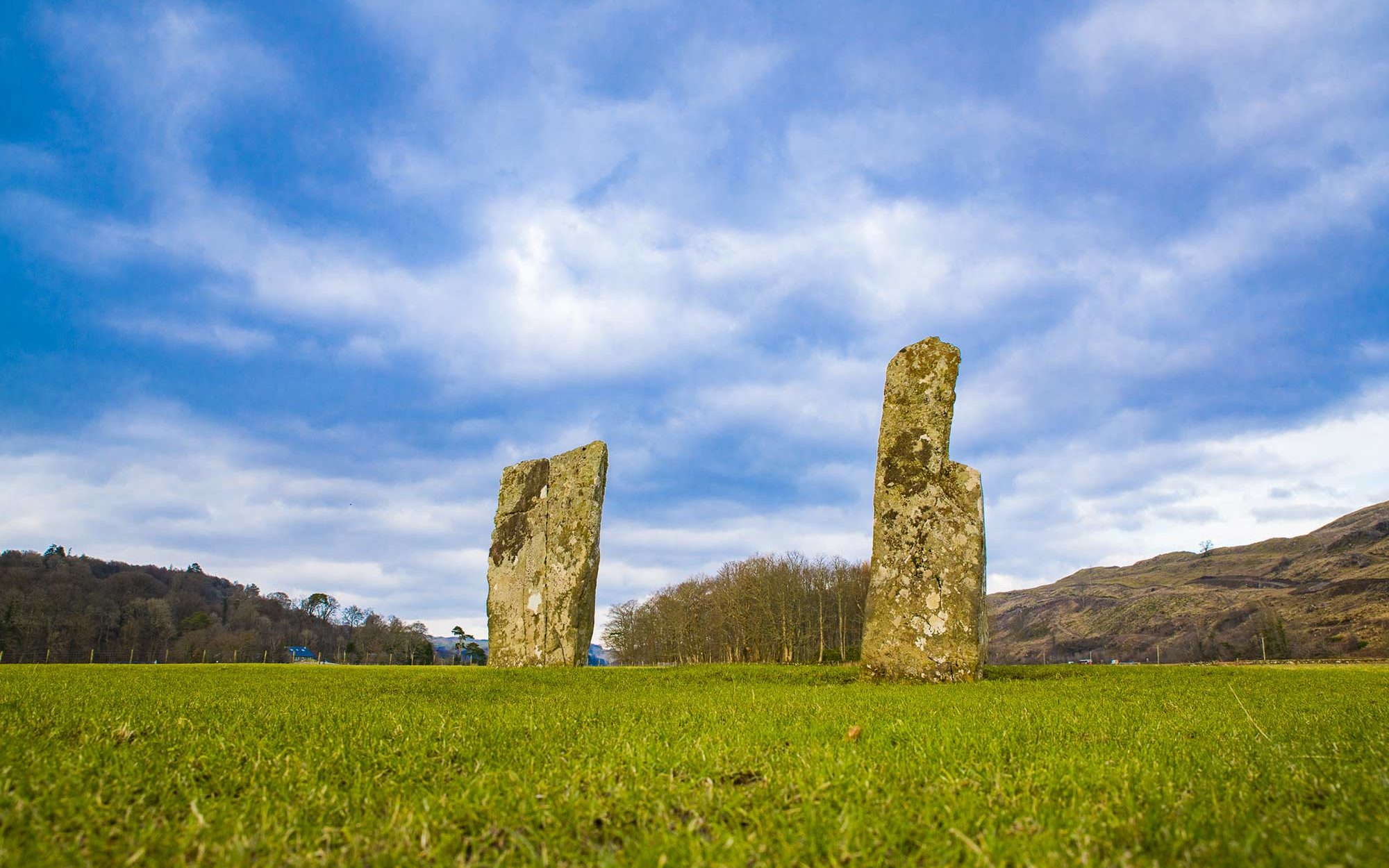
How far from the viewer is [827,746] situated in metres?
4.24

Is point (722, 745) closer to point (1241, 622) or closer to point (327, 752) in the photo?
point (327, 752)

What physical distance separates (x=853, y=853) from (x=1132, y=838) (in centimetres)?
116

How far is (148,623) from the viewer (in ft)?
290

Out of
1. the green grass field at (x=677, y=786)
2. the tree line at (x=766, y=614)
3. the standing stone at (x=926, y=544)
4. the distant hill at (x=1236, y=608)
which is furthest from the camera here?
the distant hill at (x=1236, y=608)

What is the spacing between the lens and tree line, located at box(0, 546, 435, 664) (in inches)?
3204

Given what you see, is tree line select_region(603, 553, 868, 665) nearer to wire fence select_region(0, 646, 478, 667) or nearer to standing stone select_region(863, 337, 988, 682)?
wire fence select_region(0, 646, 478, 667)

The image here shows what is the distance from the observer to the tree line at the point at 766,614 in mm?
62438

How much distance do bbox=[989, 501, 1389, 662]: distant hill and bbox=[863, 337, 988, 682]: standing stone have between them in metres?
64.1

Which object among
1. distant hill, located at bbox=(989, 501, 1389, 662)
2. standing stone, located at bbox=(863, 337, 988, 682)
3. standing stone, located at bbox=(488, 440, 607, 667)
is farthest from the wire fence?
distant hill, located at bbox=(989, 501, 1389, 662)

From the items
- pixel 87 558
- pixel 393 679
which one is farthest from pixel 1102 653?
pixel 87 558

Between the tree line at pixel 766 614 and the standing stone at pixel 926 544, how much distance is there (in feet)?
142

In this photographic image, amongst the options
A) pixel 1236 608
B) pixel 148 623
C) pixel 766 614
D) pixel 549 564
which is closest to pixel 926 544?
pixel 549 564

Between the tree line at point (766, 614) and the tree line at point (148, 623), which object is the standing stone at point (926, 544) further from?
the tree line at point (148, 623)

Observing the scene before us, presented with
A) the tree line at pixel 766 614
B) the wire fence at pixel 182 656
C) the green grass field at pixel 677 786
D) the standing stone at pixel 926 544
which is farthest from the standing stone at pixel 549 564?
the wire fence at pixel 182 656
